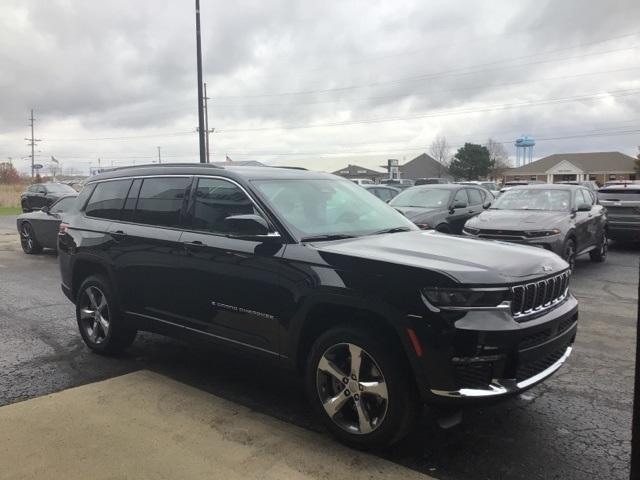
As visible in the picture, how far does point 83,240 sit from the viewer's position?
5562 mm

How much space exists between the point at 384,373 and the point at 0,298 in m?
7.14

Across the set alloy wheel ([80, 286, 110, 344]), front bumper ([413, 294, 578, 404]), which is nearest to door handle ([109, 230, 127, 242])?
alloy wheel ([80, 286, 110, 344])

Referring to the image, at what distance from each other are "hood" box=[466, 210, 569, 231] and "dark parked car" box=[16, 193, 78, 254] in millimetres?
8638

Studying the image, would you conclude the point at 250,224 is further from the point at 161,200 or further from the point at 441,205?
the point at 441,205

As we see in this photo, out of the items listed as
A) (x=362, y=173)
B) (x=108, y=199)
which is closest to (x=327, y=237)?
(x=108, y=199)

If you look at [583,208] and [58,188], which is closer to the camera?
[583,208]

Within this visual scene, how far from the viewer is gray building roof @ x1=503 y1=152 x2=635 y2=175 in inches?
2800

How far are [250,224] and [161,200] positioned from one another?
1416mm

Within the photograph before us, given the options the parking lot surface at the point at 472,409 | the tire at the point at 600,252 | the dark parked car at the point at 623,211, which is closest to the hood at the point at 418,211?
the tire at the point at 600,252

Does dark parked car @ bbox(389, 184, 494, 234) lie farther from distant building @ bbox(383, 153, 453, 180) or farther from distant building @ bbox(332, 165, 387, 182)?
distant building @ bbox(383, 153, 453, 180)

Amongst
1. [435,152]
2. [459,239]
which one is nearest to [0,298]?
[459,239]

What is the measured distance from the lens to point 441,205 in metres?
11.8

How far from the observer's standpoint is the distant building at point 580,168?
233ft

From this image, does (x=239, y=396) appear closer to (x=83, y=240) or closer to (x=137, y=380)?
(x=137, y=380)
